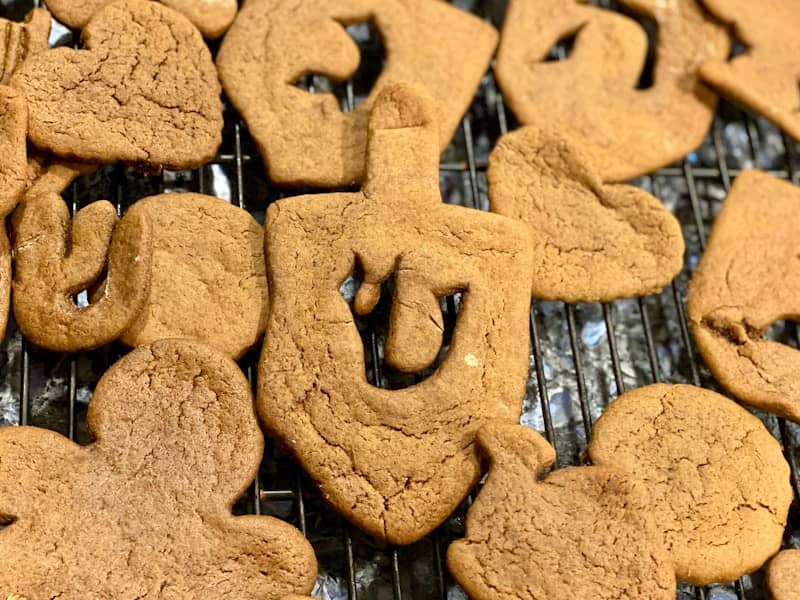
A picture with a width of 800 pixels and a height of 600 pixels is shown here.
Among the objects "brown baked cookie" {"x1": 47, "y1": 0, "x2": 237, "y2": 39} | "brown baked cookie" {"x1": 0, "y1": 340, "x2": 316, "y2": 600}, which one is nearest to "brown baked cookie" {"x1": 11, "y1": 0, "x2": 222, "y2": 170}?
"brown baked cookie" {"x1": 47, "y1": 0, "x2": 237, "y2": 39}

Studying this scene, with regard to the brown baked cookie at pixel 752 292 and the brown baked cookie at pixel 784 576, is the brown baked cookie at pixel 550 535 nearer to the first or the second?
the brown baked cookie at pixel 784 576

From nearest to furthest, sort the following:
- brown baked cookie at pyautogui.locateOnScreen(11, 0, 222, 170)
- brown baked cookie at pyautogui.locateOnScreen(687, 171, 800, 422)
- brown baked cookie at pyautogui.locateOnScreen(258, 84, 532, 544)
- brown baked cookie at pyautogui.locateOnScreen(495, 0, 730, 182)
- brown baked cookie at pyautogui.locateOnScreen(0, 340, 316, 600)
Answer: brown baked cookie at pyautogui.locateOnScreen(0, 340, 316, 600), brown baked cookie at pyautogui.locateOnScreen(258, 84, 532, 544), brown baked cookie at pyautogui.locateOnScreen(11, 0, 222, 170), brown baked cookie at pyautogui.locateOnScreen(687, 171, 800, 422), brown baked cookie at pyautogui.locateOnScreen(495, 0, 730, 182)

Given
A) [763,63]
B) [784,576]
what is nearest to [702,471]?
[784,576]

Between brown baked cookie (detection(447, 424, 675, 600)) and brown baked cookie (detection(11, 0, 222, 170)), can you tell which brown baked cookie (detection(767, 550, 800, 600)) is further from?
brown baked cookie (detection(11, 0, 222, 170))

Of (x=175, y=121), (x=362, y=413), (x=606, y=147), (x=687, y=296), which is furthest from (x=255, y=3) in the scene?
(x=687, y=296)

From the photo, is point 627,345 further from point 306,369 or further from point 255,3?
point 255,3

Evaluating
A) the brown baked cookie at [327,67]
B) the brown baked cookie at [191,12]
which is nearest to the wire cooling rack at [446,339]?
the brown baked cookie at [327,67]
